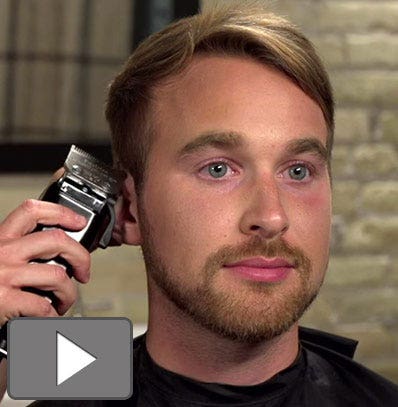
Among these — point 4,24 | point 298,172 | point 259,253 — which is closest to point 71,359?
point 259,253

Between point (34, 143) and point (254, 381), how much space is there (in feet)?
4.34

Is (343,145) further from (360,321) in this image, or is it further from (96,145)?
(96,145)

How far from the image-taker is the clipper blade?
1.09 m

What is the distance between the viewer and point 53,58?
233 centimetres

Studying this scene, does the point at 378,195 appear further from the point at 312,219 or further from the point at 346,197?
the point at 312,219

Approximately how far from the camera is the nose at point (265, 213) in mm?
992

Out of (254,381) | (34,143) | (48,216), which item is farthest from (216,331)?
(34,143)

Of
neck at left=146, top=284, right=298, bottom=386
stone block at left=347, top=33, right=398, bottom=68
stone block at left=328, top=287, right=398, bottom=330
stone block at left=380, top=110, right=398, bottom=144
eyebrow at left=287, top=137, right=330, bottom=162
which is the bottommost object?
stone block at left=328, top=287, right=398, bottom=330

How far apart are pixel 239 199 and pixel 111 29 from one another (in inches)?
55.4

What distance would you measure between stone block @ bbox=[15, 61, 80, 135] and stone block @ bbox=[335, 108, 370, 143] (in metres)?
0.64

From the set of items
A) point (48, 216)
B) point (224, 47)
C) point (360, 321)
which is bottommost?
point (360, 321)

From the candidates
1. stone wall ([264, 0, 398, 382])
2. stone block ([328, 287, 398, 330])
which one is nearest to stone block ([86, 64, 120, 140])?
stone wall ([264, 0, 398, 382])

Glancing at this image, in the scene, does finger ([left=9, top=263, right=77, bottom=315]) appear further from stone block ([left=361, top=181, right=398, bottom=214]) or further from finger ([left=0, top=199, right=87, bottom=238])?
stone block ([left=361, top=181, right=398, bottom=214])

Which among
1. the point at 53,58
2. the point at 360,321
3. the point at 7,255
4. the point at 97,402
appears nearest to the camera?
the point at 7,255
